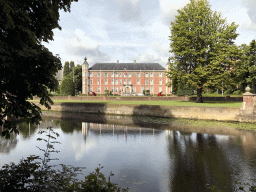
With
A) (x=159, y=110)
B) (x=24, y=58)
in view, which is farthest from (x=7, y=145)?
(x=159, y=110)

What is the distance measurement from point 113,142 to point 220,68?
800 inches

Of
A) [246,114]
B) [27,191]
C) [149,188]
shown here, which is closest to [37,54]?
[27,191]

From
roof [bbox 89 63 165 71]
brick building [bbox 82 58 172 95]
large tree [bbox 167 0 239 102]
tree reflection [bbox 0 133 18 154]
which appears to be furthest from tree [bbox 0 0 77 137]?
roof [bbox 89 63 165 71]

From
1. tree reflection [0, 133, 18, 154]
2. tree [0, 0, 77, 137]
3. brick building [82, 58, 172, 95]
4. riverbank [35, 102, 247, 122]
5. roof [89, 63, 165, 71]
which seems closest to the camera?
tree [0, 0, 77, 137]

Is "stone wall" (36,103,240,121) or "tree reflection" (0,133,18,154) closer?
"tree reflection" (0,133,18,154)

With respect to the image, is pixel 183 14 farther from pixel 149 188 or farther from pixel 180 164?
pixel 149 188

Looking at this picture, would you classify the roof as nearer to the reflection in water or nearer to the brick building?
the brick building

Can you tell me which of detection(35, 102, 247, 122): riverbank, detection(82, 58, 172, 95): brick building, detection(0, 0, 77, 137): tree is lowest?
detection(35, 102, 247, 122): riverbank

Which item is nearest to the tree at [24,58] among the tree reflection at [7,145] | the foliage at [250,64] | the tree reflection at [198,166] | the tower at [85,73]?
the tree reflection at [198,166]

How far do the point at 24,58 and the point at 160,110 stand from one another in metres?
20.2

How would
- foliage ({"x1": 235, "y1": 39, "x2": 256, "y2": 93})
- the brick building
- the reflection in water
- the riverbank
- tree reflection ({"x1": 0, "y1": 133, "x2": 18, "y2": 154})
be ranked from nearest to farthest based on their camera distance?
the reflection in water, tree reflection ({"x1": 0, "y1": 133, "x2": 18, "y2": 154}), the riverbank, foliage ({"x1": 235, "y1": 39, "x2": 256, "y2": 93}), the brick building

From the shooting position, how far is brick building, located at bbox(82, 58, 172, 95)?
78.2 meters

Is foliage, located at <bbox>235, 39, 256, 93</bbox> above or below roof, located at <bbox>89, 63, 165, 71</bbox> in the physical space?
below

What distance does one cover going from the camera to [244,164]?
8.41 meters
